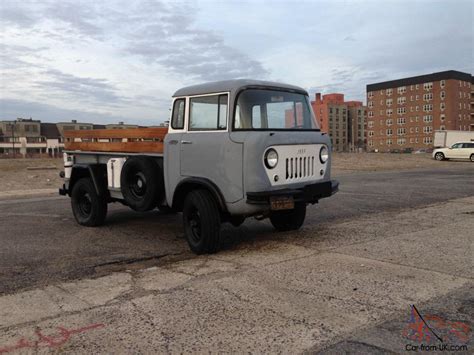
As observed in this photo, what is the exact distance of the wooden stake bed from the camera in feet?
25.1

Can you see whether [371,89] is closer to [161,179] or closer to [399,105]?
[399,105]

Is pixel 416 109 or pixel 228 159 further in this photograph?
pixel 416 109

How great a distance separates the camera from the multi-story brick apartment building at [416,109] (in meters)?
115

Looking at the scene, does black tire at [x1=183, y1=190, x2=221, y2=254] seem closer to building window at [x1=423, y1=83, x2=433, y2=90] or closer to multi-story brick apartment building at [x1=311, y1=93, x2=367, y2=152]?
building window at [x1=423, y1=83, x2=433, y2=90]

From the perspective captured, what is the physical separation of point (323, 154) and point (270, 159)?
126 cm

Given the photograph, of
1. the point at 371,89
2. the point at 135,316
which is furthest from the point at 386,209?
the point at 371,89

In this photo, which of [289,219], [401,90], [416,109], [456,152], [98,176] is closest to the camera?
[289,219]

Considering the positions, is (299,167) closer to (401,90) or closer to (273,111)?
(273,111)

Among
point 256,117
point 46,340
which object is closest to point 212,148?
A: point 256,117

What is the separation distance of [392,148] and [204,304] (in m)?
131

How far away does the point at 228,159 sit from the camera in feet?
20.4

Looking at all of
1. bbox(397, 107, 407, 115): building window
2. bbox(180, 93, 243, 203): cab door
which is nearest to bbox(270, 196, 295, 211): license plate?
bbox(180, 93, 243, 203): cab door

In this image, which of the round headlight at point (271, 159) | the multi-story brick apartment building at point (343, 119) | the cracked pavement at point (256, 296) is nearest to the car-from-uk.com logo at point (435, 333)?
the cracked pavement at point (256, 296)

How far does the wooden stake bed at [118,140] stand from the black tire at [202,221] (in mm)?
1286
